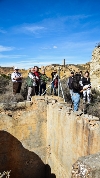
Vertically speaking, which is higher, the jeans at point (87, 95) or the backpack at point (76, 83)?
the backpack at point (76, 83)

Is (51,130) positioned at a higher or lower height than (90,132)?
lower

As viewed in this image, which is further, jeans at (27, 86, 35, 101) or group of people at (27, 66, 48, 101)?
jeans at (27, 86, 35, 101)

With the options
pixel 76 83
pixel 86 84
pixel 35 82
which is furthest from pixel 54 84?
pixel 76 83

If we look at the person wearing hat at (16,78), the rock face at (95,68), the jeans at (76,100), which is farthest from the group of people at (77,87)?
the rock face at (95,68)

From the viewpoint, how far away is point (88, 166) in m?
2.91

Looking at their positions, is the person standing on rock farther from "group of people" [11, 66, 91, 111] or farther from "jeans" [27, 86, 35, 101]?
"jeans" [27, 86, 35, 101]

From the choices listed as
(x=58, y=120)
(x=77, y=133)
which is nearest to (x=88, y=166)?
(x=77, y=133)

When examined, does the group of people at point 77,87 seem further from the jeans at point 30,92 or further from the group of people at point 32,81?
→ the jeans at point 30,92

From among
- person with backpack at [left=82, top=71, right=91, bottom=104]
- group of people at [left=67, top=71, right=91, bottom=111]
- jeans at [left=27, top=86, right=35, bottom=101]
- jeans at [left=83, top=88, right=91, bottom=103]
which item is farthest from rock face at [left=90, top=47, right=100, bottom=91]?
jeans at [left=27, top=86, right=35, bottom=101]

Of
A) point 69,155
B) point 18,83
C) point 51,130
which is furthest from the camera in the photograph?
point 18,83

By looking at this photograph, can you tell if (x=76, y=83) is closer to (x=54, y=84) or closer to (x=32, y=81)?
(x=32, y=81)

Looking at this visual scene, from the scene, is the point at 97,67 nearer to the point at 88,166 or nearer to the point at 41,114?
the point at 41,114

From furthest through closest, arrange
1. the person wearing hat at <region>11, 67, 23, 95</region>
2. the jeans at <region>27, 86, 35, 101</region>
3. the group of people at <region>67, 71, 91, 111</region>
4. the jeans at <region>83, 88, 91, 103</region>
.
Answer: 1. the jeans at <region>27, 86, 35, 101</region>
2. the person wearing hat at <region>11, 67, 23, 95</region>
3. the jeans at <region>83, 88, 91, 103</region>
4. the group of people at <region>67, 71, 91, 111</region>

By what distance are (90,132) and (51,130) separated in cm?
338
